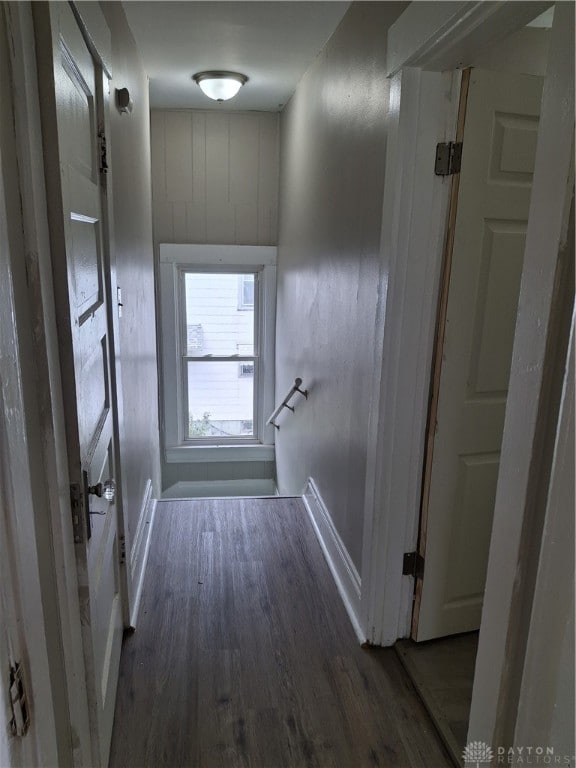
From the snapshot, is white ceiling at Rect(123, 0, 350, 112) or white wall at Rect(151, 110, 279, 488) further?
white wall at Rect(151, 110, 279, 488)

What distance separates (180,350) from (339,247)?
2631 millimetres

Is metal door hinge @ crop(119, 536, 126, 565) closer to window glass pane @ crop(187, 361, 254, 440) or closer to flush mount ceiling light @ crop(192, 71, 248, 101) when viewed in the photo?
flush mount ceiling light @ crop(192, 71, 248, 101)

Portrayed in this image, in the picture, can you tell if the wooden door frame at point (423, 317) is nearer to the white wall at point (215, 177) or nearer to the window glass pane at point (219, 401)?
the white wall at point (215, 177)

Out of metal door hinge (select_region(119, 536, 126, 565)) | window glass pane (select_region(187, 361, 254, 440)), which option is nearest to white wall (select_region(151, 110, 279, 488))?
window glass pane (select_region(187, 361, 254, 440))

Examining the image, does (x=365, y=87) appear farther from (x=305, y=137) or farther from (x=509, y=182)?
(x=305, y=137)

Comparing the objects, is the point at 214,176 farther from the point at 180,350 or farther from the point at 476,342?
the point at 476,342

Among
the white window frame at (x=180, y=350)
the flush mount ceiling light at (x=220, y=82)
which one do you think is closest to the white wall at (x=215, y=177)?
the white window frame at (x=180, y=350)

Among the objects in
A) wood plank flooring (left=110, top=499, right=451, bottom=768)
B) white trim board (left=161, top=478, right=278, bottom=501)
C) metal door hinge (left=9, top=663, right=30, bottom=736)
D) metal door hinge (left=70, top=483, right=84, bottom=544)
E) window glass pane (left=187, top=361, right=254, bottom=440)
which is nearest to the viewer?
metal door hinge (left=9, top=663, right=30, bottom=736)

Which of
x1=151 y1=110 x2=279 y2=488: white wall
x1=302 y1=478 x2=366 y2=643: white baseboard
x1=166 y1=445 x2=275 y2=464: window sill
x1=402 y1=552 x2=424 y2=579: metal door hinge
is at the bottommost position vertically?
x1=166 y1=445 x2=275 y2=464: window sill

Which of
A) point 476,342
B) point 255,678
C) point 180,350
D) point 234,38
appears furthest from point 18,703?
point 180,350

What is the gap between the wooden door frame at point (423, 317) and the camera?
3.28 ft

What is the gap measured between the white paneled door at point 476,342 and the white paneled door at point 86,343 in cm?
110

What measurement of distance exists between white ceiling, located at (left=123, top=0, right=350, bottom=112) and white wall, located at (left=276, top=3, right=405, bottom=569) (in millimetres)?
117

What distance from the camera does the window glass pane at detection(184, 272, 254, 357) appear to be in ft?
15.6
